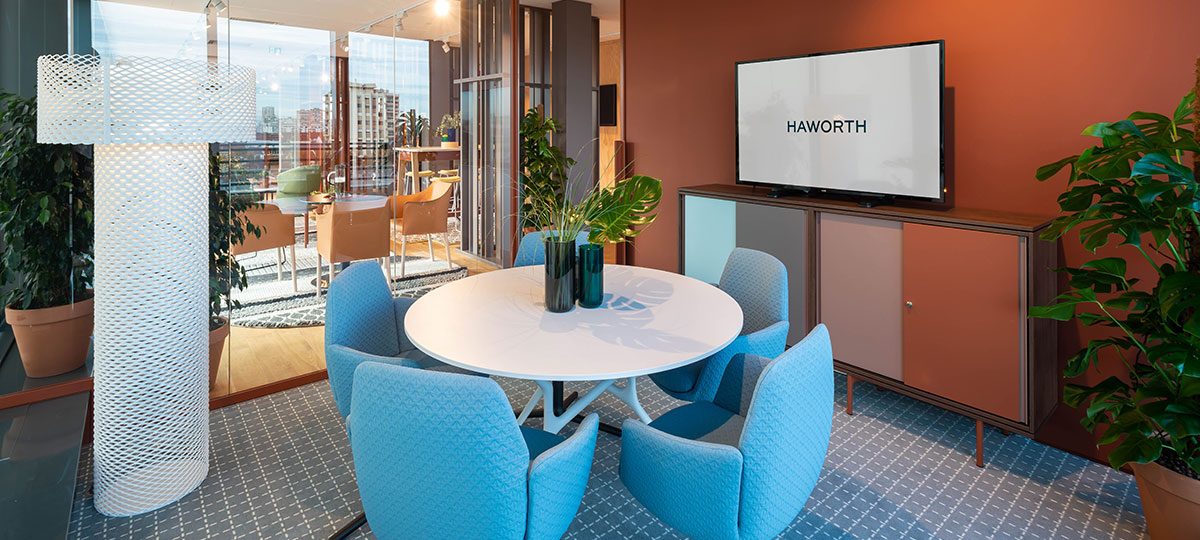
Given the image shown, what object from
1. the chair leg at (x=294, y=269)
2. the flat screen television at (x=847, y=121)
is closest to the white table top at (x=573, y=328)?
the flat screen television at (x=847, y=121)

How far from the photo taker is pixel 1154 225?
2105mm

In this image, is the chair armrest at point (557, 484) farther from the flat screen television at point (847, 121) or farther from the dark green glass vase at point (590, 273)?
the flat screen television at point (847, 121)

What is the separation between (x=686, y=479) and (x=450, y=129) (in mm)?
3502

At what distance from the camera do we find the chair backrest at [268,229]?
346 centimetres

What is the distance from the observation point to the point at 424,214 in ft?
14.3

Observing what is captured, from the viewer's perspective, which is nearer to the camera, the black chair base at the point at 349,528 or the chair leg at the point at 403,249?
the black chair base at the point at 349,528

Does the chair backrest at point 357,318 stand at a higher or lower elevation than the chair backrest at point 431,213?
lower

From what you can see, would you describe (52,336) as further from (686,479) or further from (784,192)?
(784,192)

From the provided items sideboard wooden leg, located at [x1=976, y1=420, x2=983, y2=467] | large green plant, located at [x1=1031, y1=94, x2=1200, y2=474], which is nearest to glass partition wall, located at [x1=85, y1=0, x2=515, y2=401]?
sideboard wooden leg, located at [x1=976, y1=420, x2=983, y2=467]

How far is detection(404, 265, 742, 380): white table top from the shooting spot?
186 cm

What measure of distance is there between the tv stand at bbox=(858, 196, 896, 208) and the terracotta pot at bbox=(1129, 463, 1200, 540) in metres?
1.51

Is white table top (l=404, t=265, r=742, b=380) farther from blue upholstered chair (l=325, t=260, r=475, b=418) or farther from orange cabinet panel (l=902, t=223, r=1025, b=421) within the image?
orange cabinet panel (l=902, t=223, r=1025, b=421)

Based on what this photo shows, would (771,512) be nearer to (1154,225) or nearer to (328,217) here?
(1154,225)

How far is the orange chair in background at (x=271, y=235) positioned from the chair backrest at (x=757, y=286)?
2328mm
